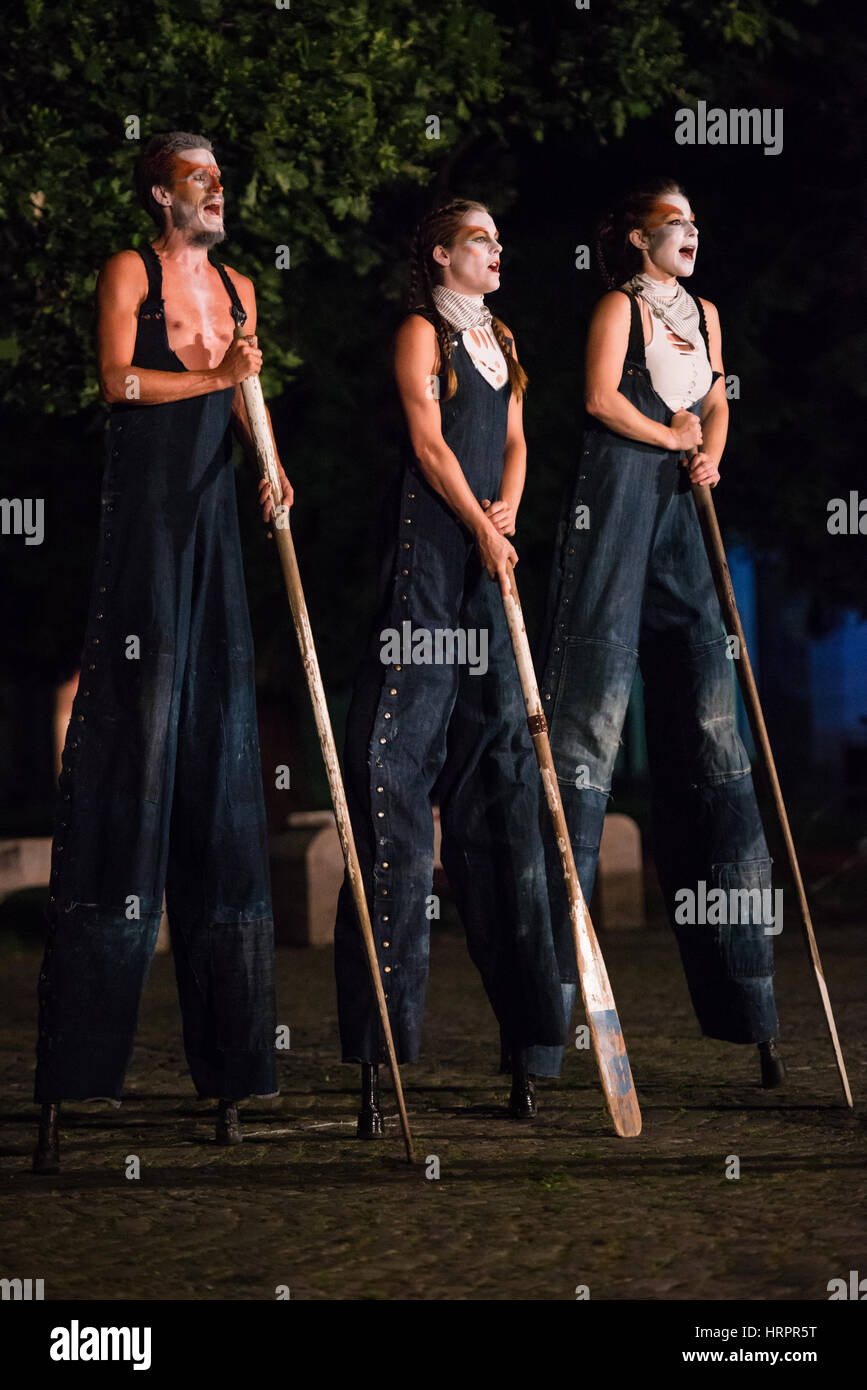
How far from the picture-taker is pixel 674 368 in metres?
8.06

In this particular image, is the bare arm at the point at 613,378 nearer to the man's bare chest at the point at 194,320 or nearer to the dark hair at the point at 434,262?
the dark hair at the point at 434,262

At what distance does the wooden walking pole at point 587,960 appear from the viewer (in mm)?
7195

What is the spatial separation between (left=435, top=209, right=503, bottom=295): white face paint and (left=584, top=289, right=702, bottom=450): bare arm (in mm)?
485

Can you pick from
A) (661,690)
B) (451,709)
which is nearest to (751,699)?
(661,690)

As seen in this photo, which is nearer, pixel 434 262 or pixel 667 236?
pixel 434 262

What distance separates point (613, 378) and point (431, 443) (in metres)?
0.81

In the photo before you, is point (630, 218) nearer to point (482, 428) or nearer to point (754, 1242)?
point (482, 428)

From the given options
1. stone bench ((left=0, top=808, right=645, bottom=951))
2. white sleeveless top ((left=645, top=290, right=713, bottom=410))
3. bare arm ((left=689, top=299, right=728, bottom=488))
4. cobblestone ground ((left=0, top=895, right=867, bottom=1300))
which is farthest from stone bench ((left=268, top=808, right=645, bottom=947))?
white sleeveless top ((left=645, top=290, right=713, bottom=410))

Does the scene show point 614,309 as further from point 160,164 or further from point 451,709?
point 160,164

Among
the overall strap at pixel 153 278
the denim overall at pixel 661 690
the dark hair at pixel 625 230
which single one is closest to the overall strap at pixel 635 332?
the denim overall at pixel 661 690

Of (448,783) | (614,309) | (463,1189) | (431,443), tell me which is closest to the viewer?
(463,1189)

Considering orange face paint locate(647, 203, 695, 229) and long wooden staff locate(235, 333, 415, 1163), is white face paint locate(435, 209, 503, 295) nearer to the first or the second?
orange face paint locate(647, 203, 695, 229)

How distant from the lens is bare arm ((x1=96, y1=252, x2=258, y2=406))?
6.99 meters

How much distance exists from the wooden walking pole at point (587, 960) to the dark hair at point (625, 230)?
144 cm
